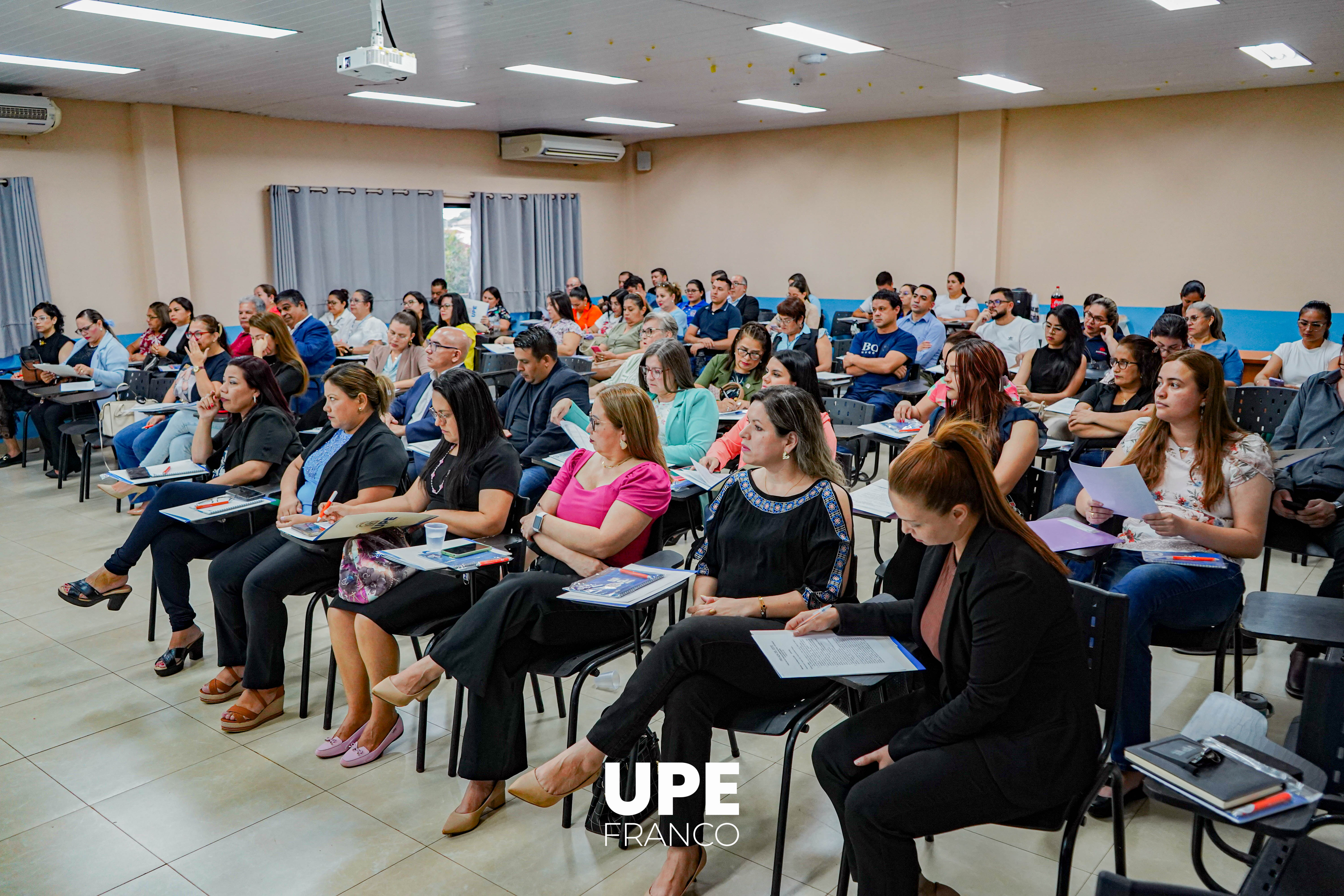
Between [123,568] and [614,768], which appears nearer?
[614,768]

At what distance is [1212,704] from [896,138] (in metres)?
9.61

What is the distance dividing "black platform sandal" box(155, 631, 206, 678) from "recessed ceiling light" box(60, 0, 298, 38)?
346 centimetres

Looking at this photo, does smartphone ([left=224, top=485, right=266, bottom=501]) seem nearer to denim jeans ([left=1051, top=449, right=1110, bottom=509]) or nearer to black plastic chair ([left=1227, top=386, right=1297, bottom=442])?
denim jeans ([left=1051, top=449, right=1110, bottom=509])

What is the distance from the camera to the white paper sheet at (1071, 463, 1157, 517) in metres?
2.61

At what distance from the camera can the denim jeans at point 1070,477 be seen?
3617mm

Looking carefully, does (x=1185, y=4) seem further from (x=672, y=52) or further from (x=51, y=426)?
(x=51, y=426)

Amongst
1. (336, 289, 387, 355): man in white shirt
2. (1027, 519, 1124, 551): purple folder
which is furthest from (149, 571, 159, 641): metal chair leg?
(336, 289, 387, 355): man in white shirt

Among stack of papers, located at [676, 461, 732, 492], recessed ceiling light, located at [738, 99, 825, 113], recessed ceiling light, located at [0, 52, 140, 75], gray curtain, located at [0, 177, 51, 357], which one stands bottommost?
stack of papers, located at [676, 461, 732, 492]

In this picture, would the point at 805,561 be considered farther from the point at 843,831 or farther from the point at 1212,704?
the point at 1212,704

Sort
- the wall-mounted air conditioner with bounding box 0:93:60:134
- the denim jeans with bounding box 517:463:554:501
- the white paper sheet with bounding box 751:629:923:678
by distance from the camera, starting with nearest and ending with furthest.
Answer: the white paper sheet with bounding box 751:629:923:678 < the denim jeans with bounding box 517:463:554:501 < the wall-mounted air conditioner with bounding box 0:93:60:134

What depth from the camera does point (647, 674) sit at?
2.30 meters

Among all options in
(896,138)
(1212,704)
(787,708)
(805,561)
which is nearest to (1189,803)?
(1212,704)

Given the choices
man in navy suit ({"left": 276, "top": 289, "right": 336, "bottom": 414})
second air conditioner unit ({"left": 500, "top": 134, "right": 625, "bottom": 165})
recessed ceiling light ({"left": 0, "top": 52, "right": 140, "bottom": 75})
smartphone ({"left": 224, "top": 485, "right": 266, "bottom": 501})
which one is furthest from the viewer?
second air conditioner unit ({"left": 500, "top": 134, "right": 625, "bottom": 165})

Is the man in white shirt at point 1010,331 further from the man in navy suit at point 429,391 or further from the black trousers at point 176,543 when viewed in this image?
the black trousers at point 176,543
